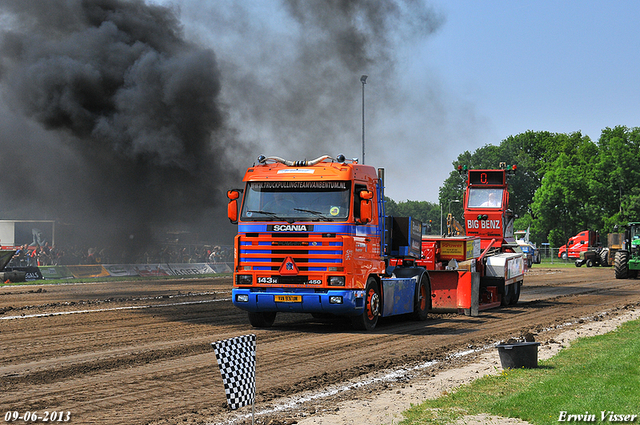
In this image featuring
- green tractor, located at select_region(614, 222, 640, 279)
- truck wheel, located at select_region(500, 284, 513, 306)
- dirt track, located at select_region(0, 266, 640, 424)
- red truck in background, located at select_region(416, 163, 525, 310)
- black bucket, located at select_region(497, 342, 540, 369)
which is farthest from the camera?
green tractor, located at select_region(614, 222, 640, 279)

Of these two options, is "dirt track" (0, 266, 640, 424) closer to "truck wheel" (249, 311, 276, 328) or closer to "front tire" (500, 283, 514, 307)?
"truck wheel" (249, 311, 276, 328)

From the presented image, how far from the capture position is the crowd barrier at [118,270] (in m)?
30.5

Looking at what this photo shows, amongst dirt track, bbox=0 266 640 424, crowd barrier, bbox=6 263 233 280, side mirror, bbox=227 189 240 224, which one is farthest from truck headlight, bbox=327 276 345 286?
crowd barrier, bbox=6 263 233 280

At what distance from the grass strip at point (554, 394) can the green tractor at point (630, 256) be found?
27217 mm

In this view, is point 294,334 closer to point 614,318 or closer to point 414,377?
point 414,377

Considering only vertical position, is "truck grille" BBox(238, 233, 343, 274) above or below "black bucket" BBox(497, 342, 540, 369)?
above

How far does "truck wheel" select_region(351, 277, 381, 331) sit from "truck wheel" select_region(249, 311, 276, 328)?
1.82 m

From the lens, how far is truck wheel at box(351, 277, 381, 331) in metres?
13.1

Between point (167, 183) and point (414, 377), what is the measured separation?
107ft

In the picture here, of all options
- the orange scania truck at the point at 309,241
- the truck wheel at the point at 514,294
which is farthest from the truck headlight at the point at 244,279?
the truck wheel at the point at 514,294

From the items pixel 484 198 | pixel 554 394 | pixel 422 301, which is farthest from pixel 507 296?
pixel 554 394

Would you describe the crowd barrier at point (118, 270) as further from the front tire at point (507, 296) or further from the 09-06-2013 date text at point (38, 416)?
the 09-06-2013 date text at point (38, 416)

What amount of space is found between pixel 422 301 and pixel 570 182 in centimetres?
6910

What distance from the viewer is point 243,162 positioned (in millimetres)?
39688
